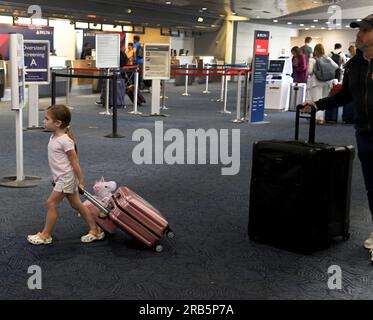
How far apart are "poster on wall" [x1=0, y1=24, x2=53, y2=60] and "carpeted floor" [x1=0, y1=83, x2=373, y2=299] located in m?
10.7

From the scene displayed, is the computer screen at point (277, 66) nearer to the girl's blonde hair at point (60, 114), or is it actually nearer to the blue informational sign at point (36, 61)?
the blue informational sign at point (36, 61)

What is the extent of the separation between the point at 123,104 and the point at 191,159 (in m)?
6.51

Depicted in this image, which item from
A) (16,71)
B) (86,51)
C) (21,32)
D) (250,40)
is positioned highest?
(250,40)

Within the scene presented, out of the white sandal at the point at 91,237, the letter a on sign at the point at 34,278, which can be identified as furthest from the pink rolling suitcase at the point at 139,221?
the letter a on sign at the point at 34,278

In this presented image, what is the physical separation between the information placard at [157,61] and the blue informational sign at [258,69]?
2028 mm

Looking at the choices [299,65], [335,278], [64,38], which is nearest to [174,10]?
[64,38]

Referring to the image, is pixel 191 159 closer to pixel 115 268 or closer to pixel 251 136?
pixel 251 136

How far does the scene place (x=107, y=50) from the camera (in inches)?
486

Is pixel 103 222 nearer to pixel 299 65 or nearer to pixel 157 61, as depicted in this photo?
pixel 157 61

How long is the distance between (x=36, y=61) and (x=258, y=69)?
4.22 metres

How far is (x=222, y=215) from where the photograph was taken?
482cm

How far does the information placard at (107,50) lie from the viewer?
40.3 feet

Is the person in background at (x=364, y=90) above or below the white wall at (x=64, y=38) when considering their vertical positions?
below
